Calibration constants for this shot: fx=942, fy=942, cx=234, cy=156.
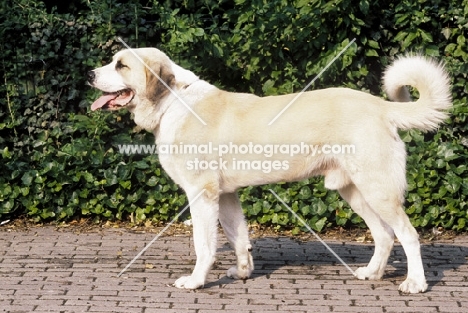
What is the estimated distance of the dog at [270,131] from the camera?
21.8 ft

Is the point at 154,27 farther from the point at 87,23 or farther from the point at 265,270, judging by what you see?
the point at 265,270

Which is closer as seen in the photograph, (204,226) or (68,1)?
(204,226)

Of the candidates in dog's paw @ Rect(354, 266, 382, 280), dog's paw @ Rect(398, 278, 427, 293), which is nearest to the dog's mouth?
dog's paw @ Rect(354, 266, 382, 280)

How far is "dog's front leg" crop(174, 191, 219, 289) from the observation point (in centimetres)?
676

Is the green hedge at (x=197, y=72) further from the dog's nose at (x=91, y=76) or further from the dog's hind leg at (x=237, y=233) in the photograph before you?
the dog's nose at (x=91, y=76)

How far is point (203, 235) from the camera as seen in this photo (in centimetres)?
680

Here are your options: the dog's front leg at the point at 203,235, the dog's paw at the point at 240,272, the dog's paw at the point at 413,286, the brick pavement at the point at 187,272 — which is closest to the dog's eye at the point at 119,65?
the dog's front leg at the point at 203,235

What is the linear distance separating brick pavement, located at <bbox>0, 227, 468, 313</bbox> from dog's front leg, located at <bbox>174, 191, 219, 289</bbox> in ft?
0.28

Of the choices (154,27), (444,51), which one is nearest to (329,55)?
(444,51)

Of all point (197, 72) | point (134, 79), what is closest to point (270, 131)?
point (134, 79)

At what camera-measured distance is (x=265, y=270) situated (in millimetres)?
7348

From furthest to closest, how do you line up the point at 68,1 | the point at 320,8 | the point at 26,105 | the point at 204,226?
the point at 68,1 → the point at 26,105 → the point at 320,8 → the point at 204,226

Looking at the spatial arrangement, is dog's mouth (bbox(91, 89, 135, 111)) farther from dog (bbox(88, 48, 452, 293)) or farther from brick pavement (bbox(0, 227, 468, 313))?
brick pavement (bbox(0, 227, 468, 313))

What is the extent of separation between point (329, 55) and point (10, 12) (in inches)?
121
